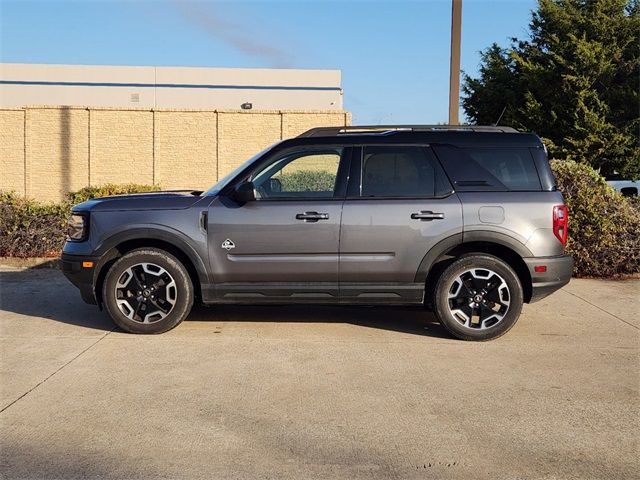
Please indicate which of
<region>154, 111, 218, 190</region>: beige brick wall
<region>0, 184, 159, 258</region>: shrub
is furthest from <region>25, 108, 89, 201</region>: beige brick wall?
<region>0, 184, 159, 258</region>: shrub

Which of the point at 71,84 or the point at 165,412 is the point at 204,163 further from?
the point at 71,84

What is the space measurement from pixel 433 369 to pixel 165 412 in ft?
7.07

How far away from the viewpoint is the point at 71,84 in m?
50.8

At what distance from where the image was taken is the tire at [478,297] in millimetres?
5902

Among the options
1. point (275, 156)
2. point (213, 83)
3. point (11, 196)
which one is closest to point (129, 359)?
point (275, 156)

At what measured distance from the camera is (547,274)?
19.4 feet

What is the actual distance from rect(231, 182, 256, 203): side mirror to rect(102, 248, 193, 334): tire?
0.86 meters

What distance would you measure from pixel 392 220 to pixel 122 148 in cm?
2137

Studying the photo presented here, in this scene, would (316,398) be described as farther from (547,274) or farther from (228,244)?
(547,274)

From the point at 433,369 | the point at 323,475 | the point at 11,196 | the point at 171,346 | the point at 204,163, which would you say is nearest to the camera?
Result: the point at 323,475

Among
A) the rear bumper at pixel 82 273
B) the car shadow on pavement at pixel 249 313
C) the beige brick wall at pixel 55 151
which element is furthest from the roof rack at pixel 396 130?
the beige brick wall at pixel 55 151

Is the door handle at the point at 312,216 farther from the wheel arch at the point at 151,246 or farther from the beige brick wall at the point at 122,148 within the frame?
the beige brick wall at the point at 122,148

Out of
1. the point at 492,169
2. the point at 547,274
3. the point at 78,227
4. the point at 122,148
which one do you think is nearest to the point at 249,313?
the point at 78,227

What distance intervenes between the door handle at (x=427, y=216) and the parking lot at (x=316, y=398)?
116 centimetres
